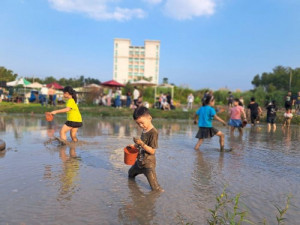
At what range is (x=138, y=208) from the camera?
3.70m

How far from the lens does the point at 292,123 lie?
61.1 feet

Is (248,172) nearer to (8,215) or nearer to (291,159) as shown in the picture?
(291,159)

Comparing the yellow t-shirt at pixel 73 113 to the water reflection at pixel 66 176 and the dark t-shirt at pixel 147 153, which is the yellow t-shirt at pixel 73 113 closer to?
the water reflection at pixel 66 176

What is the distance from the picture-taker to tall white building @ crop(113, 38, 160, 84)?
92.9 metres

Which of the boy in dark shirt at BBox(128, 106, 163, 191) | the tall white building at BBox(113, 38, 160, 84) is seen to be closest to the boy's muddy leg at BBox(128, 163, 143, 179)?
the boy in dark shirt at BBox(128, 106, 163, 191)

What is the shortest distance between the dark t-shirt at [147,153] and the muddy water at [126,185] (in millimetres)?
407

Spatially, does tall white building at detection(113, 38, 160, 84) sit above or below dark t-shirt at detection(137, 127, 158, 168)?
above

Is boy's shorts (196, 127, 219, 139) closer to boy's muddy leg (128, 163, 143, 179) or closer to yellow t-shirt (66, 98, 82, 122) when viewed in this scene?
yellow t-shirt (66, 98, 82, 122)

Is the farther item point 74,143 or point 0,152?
point 74,143

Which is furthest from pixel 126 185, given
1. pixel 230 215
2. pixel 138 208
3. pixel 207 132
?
pixel 207 132

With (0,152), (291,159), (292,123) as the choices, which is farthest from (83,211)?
(292,123)

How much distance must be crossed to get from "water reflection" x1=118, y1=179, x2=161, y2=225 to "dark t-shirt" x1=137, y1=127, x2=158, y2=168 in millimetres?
415

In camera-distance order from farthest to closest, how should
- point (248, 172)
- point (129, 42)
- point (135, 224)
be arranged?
point (129, 42) < point (248, 172) < point (135, 224)

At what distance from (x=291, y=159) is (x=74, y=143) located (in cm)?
579
